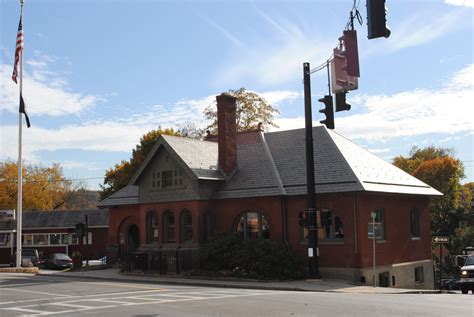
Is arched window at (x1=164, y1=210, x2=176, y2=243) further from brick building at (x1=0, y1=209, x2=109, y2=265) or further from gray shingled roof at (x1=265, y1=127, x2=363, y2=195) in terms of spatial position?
brick building at (x1=0, y1=209, x2=109, y2=265)

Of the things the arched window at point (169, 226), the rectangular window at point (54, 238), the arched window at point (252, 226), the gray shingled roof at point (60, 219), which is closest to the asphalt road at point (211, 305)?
the arched window at point (252, 226)

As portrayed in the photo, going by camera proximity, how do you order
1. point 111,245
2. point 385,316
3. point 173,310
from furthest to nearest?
1. point 111,245
2. point 173,310
3. point 385,316

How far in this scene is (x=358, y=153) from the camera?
105 feet

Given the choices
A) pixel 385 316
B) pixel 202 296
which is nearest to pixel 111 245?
pixel 202 296

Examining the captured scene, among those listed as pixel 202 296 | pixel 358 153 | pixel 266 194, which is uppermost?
pixel 358 153

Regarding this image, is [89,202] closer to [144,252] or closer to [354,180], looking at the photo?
[144,252]

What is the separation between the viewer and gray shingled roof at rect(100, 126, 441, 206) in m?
28.0

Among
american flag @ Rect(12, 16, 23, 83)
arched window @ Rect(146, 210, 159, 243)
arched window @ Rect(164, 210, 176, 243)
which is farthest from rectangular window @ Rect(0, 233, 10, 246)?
arched window @ Rect(164, 210, 176, 243)

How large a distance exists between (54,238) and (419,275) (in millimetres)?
39074

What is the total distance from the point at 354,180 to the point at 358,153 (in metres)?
5.24

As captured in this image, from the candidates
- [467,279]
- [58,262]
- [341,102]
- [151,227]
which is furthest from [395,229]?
[58,262]

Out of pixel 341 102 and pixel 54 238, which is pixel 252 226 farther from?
pixel 54 238

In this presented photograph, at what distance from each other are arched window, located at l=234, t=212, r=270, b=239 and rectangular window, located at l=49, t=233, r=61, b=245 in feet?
109

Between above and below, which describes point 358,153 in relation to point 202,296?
above
